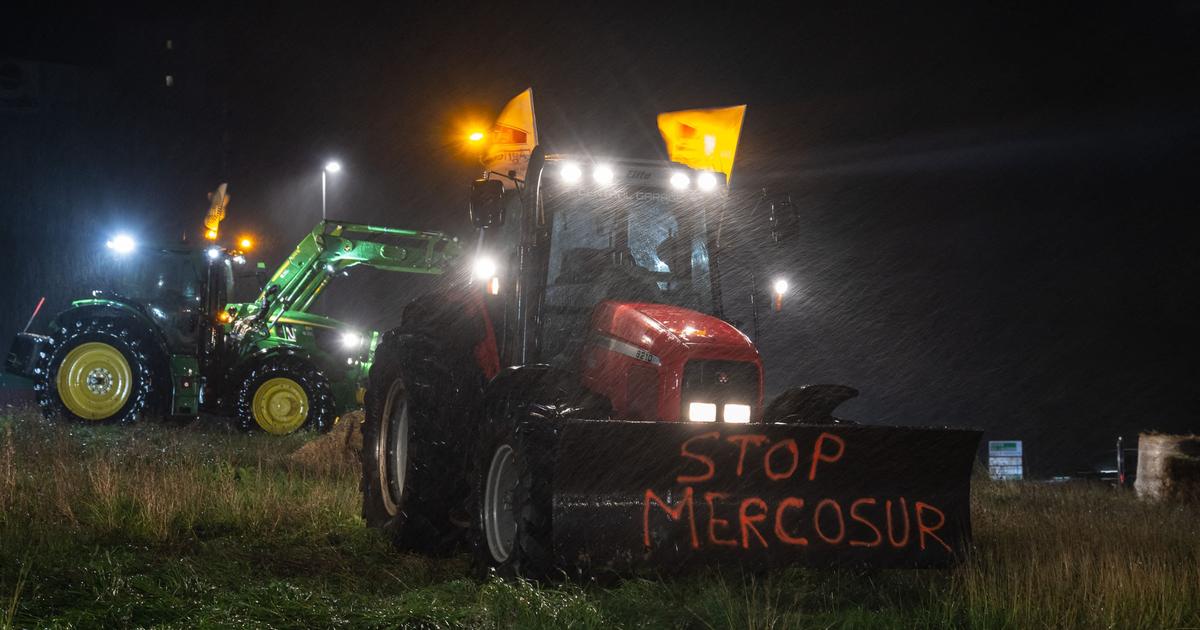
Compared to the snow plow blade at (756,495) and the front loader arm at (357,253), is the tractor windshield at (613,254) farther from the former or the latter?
the front loader arm at (357,253)

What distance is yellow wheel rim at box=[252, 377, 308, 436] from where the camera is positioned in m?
15.3

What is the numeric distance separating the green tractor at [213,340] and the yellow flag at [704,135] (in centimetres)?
747

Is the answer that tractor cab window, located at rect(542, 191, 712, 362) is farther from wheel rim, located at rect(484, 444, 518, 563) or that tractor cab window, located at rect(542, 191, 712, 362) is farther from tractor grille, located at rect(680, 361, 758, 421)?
wheel rim, located at rect(484, 444, 518, 563)

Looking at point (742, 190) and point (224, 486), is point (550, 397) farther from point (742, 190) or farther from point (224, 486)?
point (224, 486)

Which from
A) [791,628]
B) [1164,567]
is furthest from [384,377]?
[1164,567]

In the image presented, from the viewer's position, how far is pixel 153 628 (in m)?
4.51

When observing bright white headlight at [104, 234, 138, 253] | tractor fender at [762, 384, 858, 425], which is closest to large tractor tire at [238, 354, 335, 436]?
bright white headlight at [104, 234, 138, 253]

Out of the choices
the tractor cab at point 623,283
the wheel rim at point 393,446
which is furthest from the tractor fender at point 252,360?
the tractor cab at point 623,283

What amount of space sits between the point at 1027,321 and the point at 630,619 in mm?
29390

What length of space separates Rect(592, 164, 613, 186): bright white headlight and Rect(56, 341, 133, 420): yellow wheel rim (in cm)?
1052

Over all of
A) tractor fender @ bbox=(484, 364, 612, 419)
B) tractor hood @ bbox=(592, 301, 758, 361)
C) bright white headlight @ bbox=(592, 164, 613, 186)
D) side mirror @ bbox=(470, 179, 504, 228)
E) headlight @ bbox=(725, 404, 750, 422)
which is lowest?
headlight @ bbox=(725, 404, 750, 422)

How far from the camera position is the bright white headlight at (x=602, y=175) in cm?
677

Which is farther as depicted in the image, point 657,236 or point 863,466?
point 657,236

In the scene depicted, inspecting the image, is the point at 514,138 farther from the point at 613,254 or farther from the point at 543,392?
the point at 543,392
